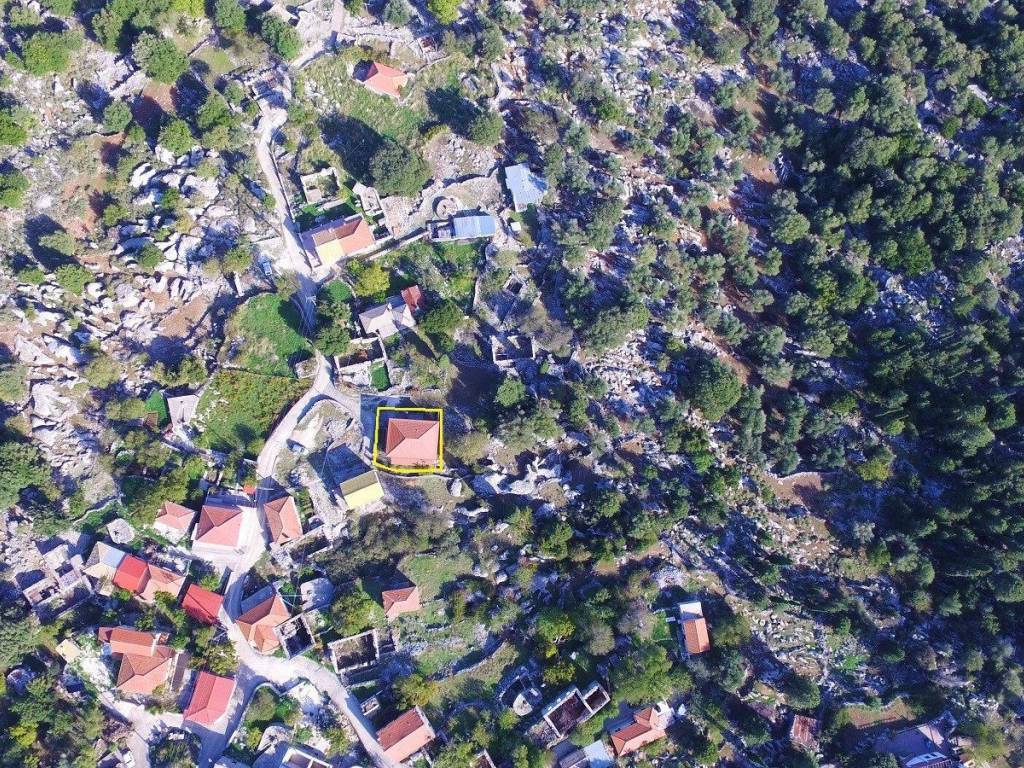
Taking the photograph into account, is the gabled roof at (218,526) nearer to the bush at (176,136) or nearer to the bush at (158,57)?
the bush at (176,136)

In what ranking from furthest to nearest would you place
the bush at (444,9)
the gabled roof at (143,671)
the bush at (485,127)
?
1. the bush at (444,9)
2. the bush at (485,127)
3. the gabled roof at (143,671)

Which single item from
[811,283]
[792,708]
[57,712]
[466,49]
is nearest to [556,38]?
[466,49]

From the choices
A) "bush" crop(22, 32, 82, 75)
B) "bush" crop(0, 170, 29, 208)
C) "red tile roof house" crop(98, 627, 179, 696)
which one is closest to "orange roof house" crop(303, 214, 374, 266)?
"bush" crop(0, 170, 29, 208)

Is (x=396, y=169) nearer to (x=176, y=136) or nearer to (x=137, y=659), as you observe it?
(x=176, y=136)

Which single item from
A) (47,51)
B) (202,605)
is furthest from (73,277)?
(202,605)

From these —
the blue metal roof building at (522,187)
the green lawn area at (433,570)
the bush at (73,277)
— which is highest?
the blue metal roof building at (522,187)

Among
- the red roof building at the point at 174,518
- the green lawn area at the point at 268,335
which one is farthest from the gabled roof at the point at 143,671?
the green lawn area at the point at 268,335

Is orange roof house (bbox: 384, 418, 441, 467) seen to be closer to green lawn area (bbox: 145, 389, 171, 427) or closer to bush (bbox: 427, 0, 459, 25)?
green lawn area (bbox: 145, 389, 171, 427)
